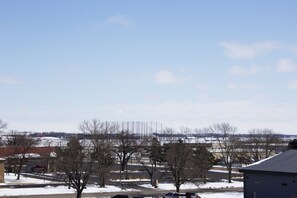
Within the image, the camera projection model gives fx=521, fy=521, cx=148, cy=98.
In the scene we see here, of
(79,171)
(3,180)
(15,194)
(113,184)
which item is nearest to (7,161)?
(3,180)

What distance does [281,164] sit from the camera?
136 feet

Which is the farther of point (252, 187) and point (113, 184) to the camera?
point (113, 184)

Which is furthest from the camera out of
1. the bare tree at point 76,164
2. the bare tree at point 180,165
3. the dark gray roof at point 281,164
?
the bare tree at point 180,165

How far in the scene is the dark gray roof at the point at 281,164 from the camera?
132 feet

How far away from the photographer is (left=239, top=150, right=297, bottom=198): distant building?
130 feet

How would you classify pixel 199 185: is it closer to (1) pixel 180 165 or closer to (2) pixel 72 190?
(1) pixel 180 165

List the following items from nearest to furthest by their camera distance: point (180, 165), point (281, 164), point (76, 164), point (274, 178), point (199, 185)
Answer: point (274, 178) → point (281, 164) → point (76, 164) → point (180, 165) → point (199, 185)

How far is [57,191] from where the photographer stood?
55562 mm

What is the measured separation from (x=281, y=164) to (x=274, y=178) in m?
1.54

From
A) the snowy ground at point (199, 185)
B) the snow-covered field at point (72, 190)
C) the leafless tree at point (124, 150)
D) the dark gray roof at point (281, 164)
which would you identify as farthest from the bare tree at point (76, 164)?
the leafless tree at point (124, 150)

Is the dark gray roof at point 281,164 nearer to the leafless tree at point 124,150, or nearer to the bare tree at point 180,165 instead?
the bare tree at point 180,165

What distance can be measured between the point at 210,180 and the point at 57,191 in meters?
25.5

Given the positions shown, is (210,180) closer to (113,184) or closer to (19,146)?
(113,184)

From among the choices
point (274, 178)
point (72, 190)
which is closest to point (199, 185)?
point (72, 190)
